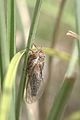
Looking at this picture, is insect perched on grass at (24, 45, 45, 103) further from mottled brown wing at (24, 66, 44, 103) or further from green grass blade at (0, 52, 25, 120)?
green grass blade at (0, 52, 25, 120)

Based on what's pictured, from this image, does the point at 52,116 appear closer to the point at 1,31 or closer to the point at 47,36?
the point at 1,31

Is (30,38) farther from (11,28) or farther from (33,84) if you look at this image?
(33,84)

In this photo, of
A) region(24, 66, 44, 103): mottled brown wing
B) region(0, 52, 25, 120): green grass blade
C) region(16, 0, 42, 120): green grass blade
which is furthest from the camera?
region(24, 66, 44, 103): mottled brown wing

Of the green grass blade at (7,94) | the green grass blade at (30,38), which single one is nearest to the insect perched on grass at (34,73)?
the green grass blade at (30,38)

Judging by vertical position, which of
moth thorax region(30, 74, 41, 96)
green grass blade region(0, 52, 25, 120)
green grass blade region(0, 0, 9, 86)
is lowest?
moth thorax region(30, 74, 41, 96)

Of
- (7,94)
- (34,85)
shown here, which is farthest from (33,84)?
(7,94)

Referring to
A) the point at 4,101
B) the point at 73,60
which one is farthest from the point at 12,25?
the point at 73,60

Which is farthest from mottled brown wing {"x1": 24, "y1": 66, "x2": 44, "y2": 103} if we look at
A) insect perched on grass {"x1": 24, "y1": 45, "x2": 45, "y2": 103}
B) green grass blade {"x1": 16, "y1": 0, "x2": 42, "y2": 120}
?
green grass blade {"x1": 16, "y1": 0, "x2": 42, "y2": 120}

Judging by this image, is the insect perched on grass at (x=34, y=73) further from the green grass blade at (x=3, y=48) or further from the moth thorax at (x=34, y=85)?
the green grass blade at (x=3, y=48)
